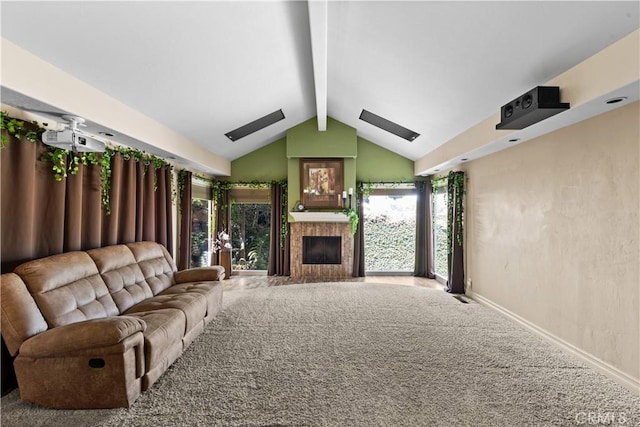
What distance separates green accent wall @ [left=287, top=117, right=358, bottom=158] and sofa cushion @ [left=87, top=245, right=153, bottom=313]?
403cm

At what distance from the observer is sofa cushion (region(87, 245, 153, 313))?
319 centimetres

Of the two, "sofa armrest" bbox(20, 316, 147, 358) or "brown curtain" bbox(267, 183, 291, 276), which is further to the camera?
"brown curtain" bbox(267, 183, 291, 276)

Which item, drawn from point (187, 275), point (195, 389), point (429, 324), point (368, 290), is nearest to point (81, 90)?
point (187, 275)

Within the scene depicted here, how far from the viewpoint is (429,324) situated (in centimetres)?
405

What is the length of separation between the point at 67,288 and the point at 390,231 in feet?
19.8

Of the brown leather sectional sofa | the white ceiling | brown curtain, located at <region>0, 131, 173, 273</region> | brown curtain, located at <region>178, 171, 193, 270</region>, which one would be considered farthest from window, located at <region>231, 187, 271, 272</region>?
the brown leather sectional sofa

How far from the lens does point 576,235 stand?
3.19 metres

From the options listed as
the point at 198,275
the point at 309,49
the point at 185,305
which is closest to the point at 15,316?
the point at 185,305

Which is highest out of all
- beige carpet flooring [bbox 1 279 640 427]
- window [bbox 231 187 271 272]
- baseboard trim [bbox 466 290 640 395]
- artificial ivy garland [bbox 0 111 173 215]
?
artificial ivy garland [bbox 0 111 173 215]

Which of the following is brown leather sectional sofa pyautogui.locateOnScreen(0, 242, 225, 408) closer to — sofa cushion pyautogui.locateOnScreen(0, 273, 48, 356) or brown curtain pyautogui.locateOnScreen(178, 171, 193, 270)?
sofa cushion pyautogui.locateOnScreen(0, 273, 48, 356)

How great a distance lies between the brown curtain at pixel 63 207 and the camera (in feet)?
8.59

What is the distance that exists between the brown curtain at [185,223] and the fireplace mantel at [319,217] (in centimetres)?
212

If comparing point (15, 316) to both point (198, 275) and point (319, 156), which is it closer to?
point (198, 275)

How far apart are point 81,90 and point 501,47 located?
12.1 feet
